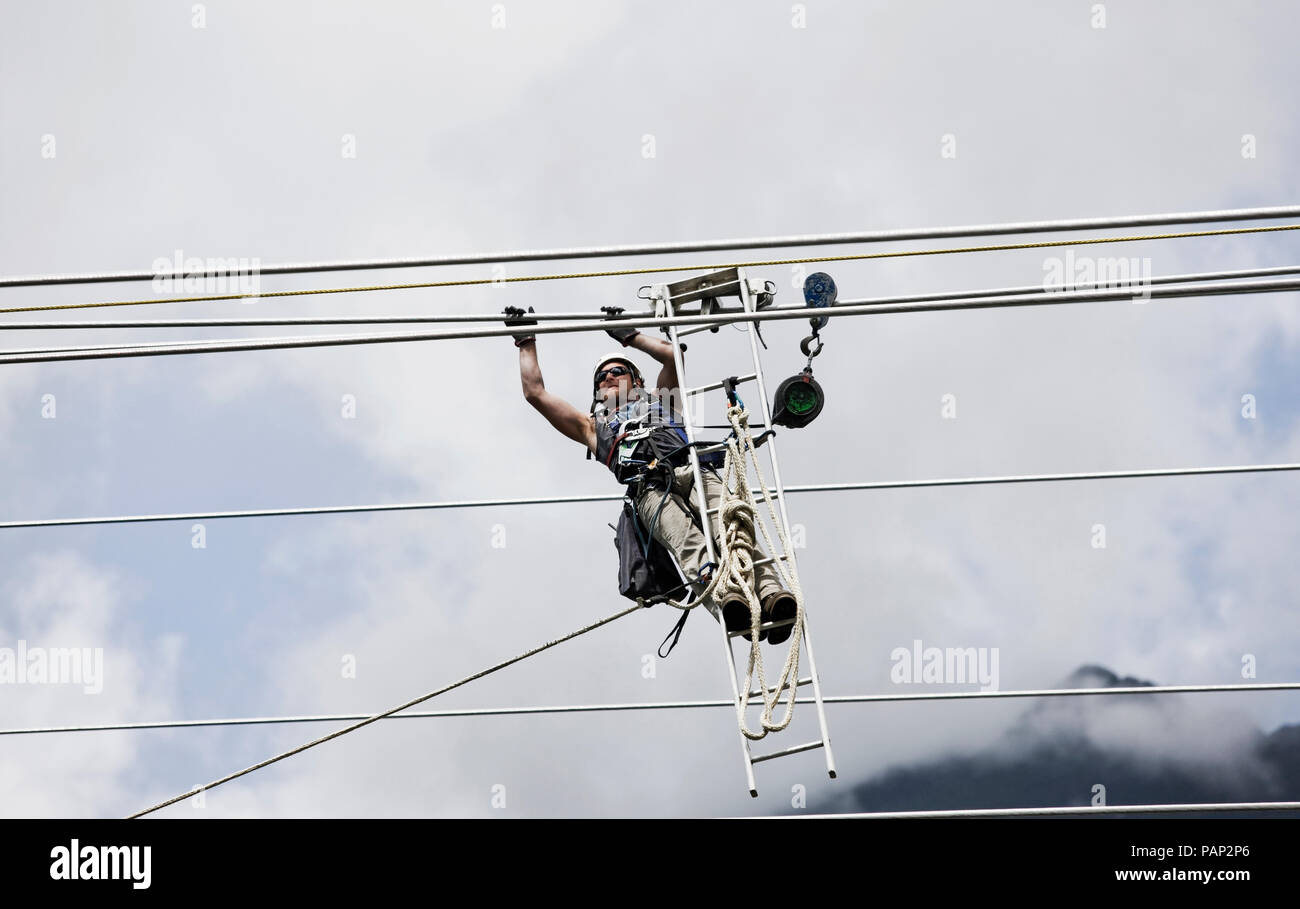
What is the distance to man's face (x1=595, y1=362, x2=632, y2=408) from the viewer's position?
736 cm

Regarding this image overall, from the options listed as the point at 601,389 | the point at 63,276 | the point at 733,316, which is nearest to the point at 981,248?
the point at 733,316

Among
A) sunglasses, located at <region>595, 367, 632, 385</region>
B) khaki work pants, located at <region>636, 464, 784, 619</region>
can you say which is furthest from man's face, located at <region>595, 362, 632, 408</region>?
khaki work pants, located at <region>636, 464, 784, 619</region>

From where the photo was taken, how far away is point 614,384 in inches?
292

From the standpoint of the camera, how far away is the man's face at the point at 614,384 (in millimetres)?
7359

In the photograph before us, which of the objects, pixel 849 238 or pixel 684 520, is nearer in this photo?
pixel 849 238

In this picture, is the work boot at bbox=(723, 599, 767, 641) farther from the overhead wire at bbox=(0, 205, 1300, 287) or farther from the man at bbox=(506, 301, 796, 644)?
the overhead wire at bbox=(0, 205, 1300, 287)

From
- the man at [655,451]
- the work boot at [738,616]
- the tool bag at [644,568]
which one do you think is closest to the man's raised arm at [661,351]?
the man at [655,451]


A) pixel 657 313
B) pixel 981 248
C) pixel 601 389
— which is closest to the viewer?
pixel 981 248

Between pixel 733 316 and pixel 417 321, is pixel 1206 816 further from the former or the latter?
pixel 417 321

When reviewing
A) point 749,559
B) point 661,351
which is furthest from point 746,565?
point 661,351

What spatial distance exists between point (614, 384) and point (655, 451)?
0.53 m

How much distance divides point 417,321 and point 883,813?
2.57 m

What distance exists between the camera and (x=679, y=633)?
22.8ft

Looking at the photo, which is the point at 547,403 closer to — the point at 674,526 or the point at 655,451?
the point at 655,451
